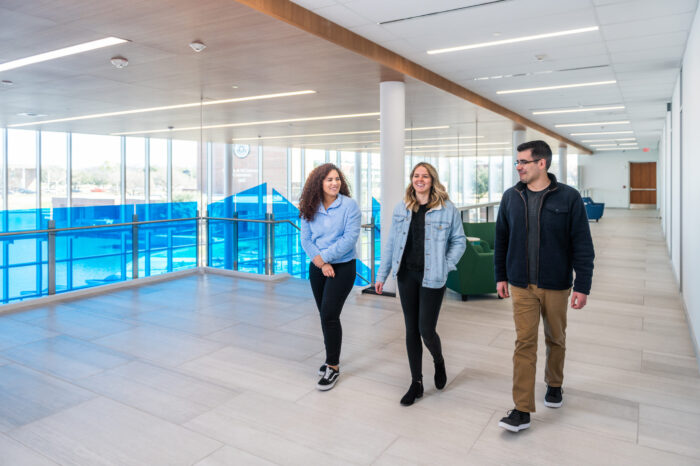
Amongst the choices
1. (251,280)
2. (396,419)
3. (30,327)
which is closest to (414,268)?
(396,419)

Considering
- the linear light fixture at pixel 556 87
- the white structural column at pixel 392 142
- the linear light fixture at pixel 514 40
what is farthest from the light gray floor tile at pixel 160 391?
the linear light fixture at pixel 556 87

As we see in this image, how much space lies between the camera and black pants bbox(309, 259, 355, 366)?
3570mm

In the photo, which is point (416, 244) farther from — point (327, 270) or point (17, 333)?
point (17, 333)

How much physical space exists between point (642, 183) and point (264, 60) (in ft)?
84.0

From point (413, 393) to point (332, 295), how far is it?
2.77ft

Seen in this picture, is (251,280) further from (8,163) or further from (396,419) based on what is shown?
(8,163)

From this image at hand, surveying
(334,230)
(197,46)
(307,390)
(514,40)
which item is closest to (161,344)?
(307,390)

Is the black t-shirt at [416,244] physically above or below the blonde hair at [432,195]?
below

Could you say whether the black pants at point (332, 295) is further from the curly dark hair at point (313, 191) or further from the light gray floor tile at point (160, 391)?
the light gray floor tile at point (160, 391)

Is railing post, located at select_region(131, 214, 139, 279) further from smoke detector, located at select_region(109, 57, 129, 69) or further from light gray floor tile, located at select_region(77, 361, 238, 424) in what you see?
light gray floor tile, located at select_region(77, 361, 238, 424)

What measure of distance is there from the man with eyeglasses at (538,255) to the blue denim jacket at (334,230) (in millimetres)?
1087

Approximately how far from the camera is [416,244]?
10.6ft

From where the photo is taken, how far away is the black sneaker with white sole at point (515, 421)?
2.88 meters

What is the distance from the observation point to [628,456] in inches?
105
